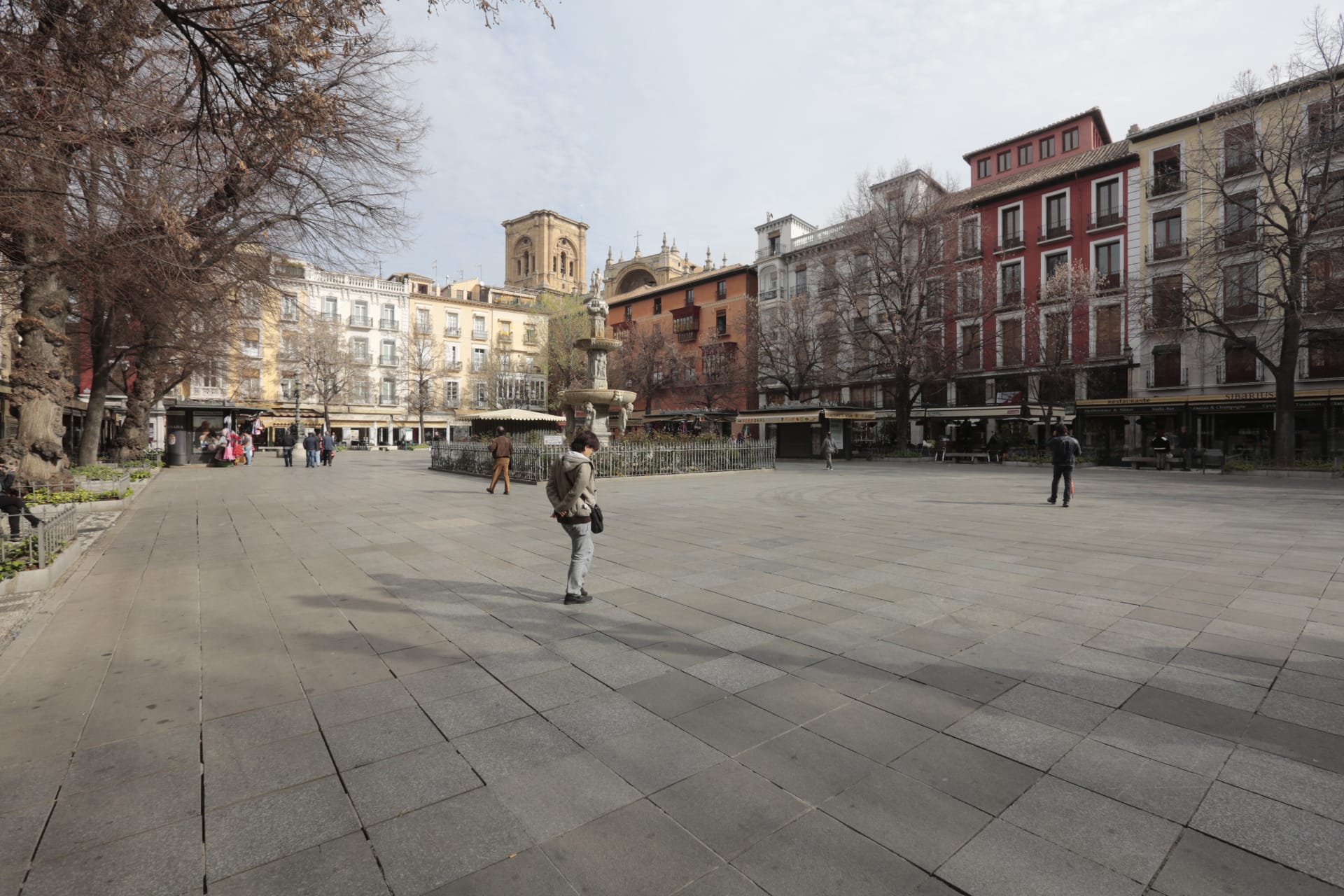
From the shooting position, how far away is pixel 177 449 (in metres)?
24.7

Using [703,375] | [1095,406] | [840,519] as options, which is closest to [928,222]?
[1095,406]

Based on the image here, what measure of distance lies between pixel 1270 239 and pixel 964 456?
44.5 feet

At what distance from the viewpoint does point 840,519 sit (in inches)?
408

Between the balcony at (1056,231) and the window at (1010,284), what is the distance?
1.76 m

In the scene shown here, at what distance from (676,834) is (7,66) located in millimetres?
7475

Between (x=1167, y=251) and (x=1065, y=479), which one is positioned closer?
(x=1065, y=479)

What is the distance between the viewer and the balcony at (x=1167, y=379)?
2817cm

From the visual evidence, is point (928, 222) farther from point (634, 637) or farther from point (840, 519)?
point (634, 637)

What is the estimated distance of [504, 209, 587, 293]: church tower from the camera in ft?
254

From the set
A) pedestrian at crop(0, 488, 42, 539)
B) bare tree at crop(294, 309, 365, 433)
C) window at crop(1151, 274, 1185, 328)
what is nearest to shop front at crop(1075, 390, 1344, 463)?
window at crop(1151, 274, 1185, 328)

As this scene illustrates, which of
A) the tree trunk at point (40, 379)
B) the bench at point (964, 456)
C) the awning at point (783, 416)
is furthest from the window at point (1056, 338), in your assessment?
the tree trunk at point (40, 379)

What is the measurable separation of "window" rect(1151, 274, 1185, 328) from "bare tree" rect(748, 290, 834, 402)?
15.0m

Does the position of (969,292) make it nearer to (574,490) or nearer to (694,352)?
(694,352)

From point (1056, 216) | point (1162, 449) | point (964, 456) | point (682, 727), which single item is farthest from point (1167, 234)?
point (682, 727)
